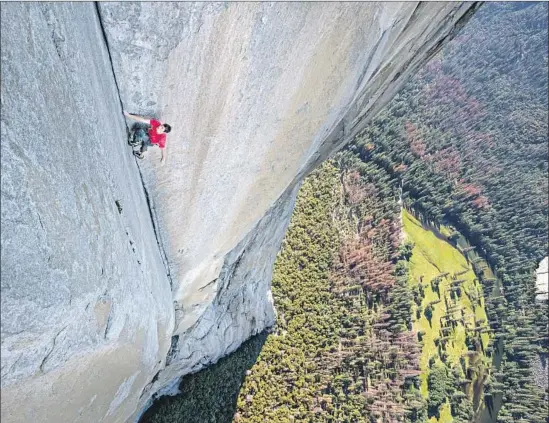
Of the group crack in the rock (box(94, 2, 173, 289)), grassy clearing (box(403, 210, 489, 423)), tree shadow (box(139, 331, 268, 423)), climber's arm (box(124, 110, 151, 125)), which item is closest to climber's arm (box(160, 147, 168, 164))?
crack in the rock (box(94, 2, 173, 289))

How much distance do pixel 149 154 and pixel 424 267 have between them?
22440mm

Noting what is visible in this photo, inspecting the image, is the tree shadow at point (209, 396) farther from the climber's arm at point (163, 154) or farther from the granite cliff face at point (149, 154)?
the climber's arm at point (163, 154)

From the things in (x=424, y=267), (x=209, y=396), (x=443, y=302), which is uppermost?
(x=424, y=267)

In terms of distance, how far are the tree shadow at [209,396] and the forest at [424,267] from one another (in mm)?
A: 47

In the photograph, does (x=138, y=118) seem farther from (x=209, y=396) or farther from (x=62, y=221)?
(x=209, y=396)

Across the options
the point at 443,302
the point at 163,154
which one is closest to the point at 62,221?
the point at 163,154

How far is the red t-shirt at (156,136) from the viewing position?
553 centimetres

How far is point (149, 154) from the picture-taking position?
6148mm

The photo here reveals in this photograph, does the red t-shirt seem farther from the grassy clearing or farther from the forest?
the grassy clearing

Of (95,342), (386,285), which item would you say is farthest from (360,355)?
(95,342)

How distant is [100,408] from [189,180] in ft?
11.7

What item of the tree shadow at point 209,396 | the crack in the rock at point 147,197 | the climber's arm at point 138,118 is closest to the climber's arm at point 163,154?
the crack in the rock at point 147,197

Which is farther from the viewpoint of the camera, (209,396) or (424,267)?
(424,267)

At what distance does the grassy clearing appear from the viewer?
914 inches
